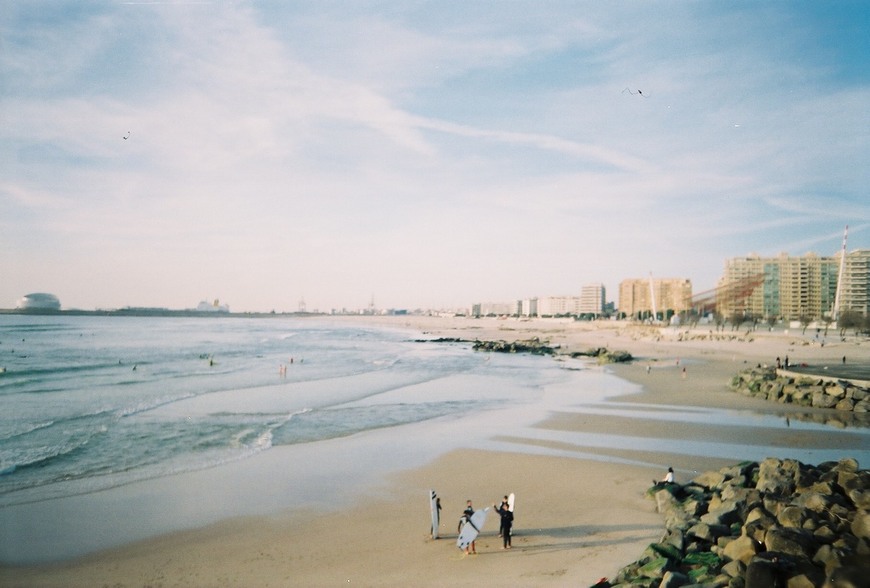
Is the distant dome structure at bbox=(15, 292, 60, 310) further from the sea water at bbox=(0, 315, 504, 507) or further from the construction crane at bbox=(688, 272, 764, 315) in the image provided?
the construction crane at bbox=(688, 272, 764, 315)

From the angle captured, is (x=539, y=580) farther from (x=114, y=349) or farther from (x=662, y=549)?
(x=114, y=349)

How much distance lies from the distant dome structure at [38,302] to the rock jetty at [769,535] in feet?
793

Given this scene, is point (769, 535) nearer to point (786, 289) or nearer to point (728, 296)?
point (728, 296)

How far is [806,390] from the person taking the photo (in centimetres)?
2348

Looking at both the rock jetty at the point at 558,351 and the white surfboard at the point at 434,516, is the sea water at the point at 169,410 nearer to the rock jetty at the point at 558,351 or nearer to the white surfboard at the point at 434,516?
the white surfboard at the point at 434,516

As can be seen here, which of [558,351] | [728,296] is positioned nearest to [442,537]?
[558,351]

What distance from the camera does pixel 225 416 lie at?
72.8ft

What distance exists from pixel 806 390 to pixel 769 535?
69.7 ft

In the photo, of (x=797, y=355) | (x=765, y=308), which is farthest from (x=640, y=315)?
(x=797, y=355)

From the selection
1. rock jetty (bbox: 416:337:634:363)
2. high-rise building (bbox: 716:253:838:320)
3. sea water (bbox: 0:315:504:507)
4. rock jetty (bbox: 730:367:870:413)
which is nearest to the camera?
sea water (bbox: 0:315:504:507)

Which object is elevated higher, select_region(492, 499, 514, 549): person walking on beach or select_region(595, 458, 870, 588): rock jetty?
select_region(595, 458, 870, 588): rock jetty

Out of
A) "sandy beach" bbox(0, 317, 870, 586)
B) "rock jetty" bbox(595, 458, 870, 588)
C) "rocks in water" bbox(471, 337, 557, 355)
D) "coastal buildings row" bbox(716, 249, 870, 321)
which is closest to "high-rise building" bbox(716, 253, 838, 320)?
"coastal buildings row" bbox(716, 249, 870, 321)

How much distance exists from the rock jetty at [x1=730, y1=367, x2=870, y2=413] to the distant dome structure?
236711 millimetres

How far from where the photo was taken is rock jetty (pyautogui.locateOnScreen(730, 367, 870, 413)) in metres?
21.9
